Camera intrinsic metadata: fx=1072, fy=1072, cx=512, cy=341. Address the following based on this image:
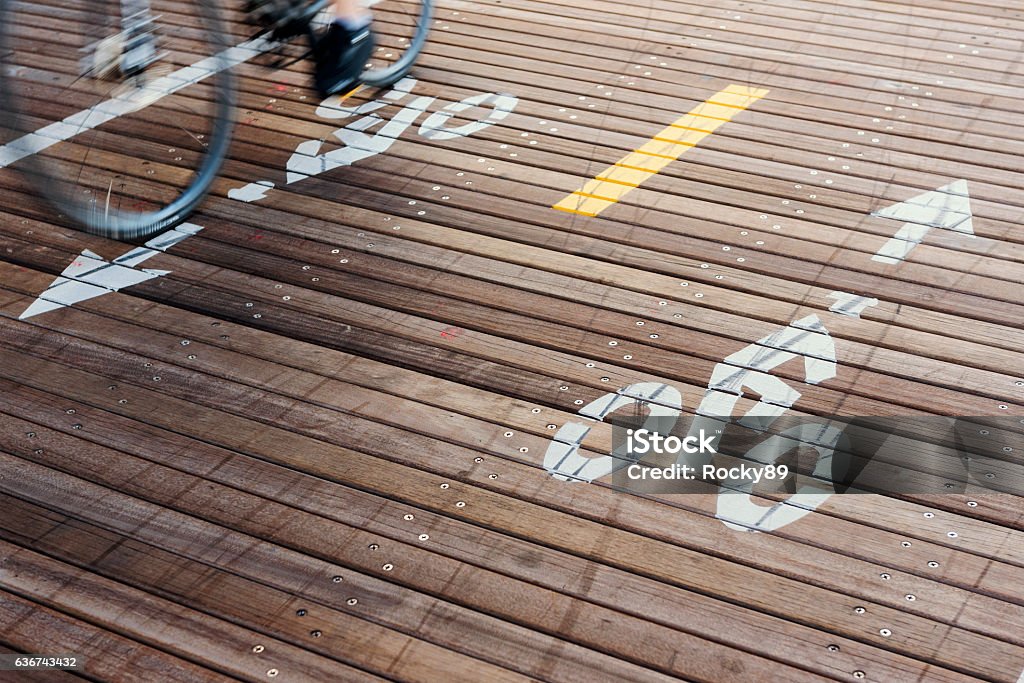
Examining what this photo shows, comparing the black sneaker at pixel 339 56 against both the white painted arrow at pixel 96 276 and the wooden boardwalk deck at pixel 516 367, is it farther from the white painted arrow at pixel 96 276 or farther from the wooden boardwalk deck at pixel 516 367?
the white painted arrow at pixel 96 276

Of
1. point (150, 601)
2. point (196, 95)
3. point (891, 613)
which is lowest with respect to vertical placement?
point (891, 613)

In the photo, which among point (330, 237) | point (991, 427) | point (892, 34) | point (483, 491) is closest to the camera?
point (483, 491)

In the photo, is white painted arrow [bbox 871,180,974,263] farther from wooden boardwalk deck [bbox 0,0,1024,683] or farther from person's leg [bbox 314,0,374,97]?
person's leg [bbox 314,0,374,97]

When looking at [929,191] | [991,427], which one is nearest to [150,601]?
[991,427]

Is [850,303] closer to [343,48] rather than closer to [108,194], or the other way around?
[343,48]

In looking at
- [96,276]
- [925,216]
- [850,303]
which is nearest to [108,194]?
[96,276]

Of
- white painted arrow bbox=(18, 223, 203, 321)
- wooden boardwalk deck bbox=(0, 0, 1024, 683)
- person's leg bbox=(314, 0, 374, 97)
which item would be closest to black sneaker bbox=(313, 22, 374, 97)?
person's leg bbox=(314, 0, 374, 97)

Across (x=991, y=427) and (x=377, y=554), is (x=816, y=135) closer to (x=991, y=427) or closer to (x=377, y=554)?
(x=991, y=427)

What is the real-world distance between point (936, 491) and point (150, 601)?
168 centimetres

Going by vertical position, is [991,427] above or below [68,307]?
below

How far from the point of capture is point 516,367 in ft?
8.97

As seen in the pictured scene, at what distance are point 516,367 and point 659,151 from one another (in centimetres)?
130

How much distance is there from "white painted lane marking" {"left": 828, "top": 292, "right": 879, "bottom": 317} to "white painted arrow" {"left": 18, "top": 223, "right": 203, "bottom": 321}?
1914 mm

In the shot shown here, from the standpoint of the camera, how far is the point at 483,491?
237 centimetres
